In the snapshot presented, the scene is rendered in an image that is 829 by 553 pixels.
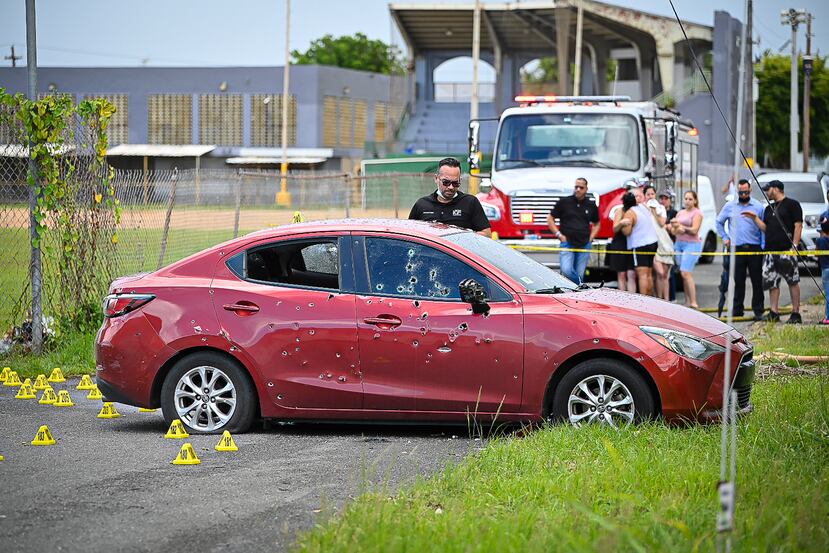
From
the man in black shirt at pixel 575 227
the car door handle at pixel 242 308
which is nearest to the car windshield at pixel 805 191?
the man in black shirt at pixel 575 227

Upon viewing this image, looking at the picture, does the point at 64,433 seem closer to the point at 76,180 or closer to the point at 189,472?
the point at 189,472

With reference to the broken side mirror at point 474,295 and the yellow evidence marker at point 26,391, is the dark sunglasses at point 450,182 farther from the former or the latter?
the yellow evidence marker at point 26,391

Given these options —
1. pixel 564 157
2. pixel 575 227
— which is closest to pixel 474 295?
pixel 575 227

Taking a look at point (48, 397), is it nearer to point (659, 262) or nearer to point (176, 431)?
point (176, 431)

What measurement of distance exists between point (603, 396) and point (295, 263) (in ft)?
7.85

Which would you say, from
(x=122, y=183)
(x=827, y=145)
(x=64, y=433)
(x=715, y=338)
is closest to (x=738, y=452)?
(x=715, y=338)

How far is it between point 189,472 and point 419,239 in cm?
238

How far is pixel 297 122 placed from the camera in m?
70.3

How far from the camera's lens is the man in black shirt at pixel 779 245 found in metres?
16.6

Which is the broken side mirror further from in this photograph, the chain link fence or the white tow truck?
the white tow truck

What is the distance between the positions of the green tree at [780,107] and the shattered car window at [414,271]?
77210 mm

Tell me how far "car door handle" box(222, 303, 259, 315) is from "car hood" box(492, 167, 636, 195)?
11.0 m

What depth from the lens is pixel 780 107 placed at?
8462 cm

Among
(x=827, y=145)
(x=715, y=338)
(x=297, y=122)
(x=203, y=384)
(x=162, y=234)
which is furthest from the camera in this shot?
(x=827, y=145)
